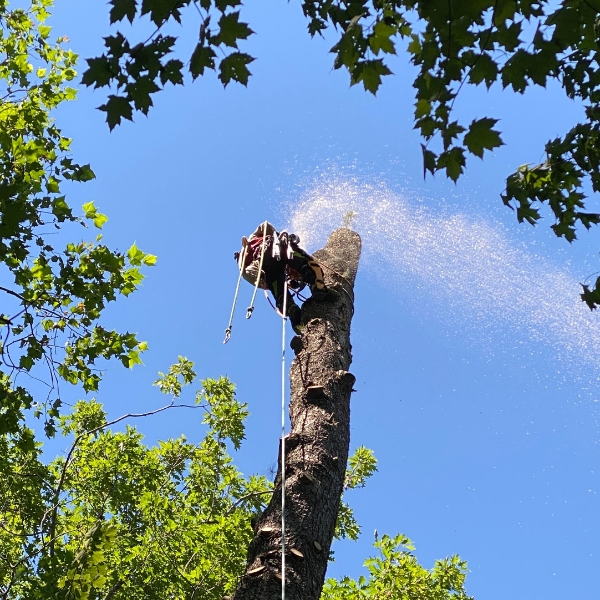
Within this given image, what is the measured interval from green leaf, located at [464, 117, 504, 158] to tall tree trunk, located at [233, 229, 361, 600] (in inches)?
78.0

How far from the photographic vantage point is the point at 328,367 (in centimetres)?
386

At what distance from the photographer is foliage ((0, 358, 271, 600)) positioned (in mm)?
4430

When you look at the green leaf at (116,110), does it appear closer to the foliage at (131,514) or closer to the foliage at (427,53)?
the foliage at (427,53)

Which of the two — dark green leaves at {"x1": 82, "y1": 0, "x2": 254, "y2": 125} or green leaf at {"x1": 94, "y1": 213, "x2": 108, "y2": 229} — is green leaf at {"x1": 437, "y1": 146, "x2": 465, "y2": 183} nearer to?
dark green leaves at {"x1": 82, "y1": 0, "x2": 254, "y2": 125}

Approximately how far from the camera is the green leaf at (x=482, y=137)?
1.85 meters

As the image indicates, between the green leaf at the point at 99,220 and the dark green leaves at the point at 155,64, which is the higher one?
the green leaf at the point at 99,220

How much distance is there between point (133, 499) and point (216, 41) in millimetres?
5595

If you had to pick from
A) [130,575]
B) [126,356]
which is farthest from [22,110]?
[130,575]

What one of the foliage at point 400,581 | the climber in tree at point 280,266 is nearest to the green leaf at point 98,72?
the climber in tree at point 280,266

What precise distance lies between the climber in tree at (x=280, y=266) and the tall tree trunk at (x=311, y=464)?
15 centimetres

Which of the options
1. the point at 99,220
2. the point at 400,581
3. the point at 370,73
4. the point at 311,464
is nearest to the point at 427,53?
the point at 370,73

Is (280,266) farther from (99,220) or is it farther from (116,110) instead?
(116,110)

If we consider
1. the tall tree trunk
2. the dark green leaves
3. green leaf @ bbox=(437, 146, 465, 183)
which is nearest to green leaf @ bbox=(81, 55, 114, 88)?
the dark green leaves

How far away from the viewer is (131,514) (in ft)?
20.8
